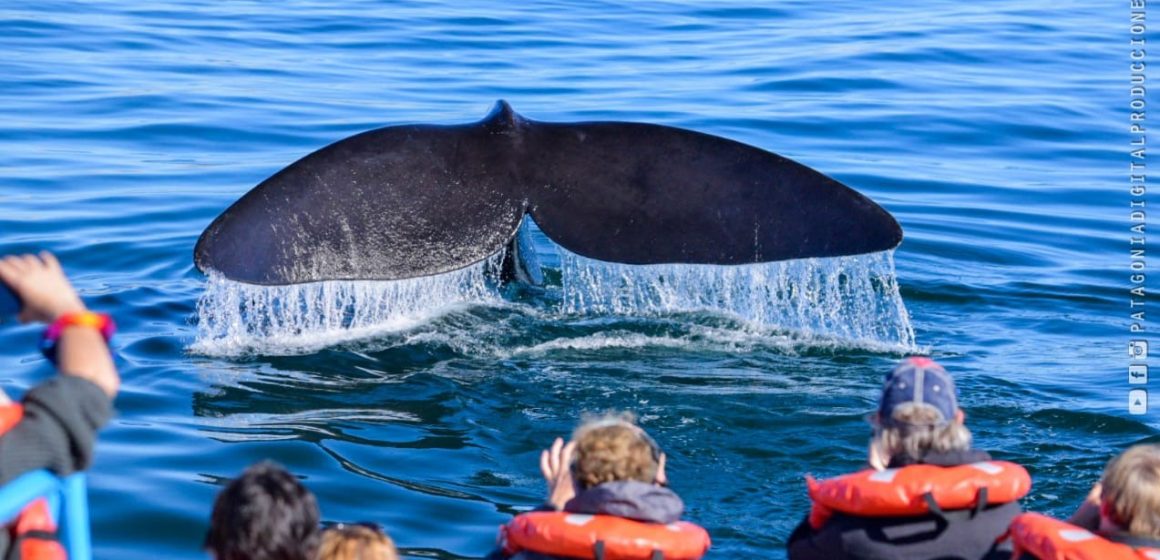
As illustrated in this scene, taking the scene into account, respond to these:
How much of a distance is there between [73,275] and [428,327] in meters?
2.78

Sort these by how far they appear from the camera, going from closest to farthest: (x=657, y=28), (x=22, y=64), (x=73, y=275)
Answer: (x=73, y=275)
(x=22, y=64)
(x=657, y=28)

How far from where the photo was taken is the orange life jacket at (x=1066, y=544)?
3.70 meters

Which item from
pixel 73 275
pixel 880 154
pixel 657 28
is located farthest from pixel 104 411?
pixel 657 28

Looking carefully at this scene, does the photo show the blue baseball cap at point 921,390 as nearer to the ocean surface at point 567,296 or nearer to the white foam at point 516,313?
the ocean surface at point 567,296

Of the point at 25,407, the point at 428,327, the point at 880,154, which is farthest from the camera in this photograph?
the point at 880,154

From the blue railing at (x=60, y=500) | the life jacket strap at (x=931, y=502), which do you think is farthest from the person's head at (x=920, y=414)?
Result: the blue railing at (x=60, y=500)

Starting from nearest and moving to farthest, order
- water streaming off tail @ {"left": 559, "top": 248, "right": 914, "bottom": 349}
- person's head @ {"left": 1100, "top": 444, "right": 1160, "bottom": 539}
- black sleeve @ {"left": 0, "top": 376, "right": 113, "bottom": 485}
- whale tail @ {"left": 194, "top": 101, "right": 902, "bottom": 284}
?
black sleeve @ {"left": 0, "top": 376, "right": 113, "bottom": 485} < person's head @ {"left": 1100, "top": 444, "right": 1160, "bottom": 539} < whale tail @ {"left": 194, "top": 101, "right": 902, "bottom": 284} < water streaming off tail @ {"left": 559, "top": 248, "right": 914, "bottom": 349}

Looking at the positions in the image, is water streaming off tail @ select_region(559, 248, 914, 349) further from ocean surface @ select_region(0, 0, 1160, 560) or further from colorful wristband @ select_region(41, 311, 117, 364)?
colorful wristband @ select_region(41, 311, 117, 364)

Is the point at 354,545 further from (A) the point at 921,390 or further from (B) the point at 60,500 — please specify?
(A) the point at 921,390

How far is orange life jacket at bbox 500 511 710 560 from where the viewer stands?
3881mm

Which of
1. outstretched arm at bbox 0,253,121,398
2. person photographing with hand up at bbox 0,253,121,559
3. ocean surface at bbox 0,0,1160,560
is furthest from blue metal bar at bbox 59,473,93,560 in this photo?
ocean surface at bbox 0,0,1160,560

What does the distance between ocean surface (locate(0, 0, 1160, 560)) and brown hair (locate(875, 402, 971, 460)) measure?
3.78 feet

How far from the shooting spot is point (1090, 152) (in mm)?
13766

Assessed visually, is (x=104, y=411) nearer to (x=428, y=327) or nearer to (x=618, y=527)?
(x=618, y=527)
